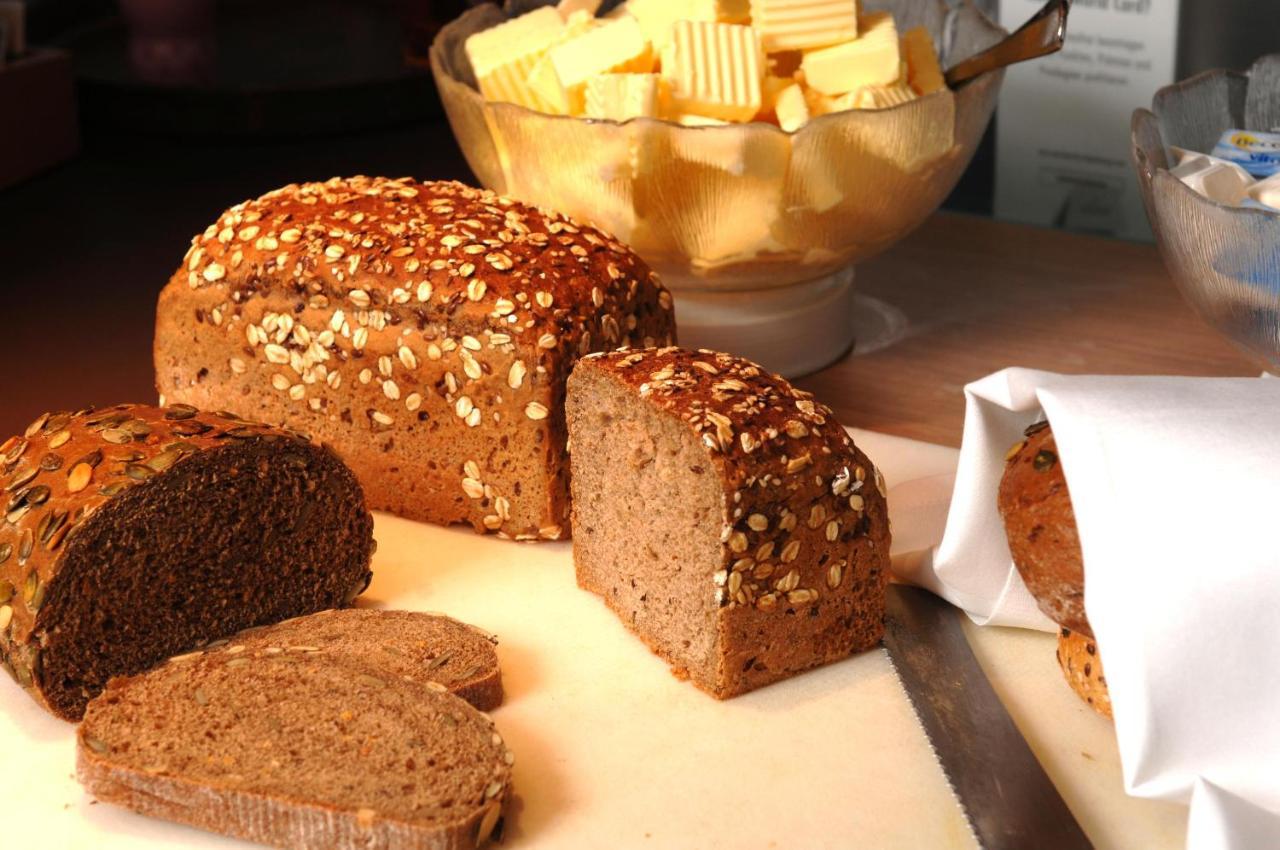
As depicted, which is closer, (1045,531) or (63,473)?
(1045,531)

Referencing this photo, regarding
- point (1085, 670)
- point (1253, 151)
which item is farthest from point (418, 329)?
point (1253, 151)

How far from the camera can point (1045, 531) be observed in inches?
47.5

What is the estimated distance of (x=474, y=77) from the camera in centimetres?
213

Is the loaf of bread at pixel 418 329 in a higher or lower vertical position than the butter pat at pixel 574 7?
lower

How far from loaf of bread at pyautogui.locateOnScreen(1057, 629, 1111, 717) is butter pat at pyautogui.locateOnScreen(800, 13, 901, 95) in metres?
0.81

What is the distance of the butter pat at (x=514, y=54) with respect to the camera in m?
1.94

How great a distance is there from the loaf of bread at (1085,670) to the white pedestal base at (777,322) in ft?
2.44

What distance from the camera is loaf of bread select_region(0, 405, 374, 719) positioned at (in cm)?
129

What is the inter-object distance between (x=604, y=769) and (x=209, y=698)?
343mm

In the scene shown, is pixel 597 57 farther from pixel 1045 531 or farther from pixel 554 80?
pixel 1045 531

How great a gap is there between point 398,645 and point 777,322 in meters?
0.83

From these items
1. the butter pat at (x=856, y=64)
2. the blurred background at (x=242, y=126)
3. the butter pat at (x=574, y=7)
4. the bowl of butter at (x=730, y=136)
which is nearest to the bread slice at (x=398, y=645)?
the bowl of butter at (x=730, y=136)

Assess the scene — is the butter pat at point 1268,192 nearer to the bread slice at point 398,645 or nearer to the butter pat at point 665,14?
the butter pat at point 665,14

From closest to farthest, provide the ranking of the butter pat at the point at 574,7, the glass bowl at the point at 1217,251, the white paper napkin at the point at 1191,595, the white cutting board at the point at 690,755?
the white paper napkin at the point at 1191,595 → the white cutting board at the point at 690,755 → the glass bowl at the point at 1217,251 → the butter pat at the point at 574,7
